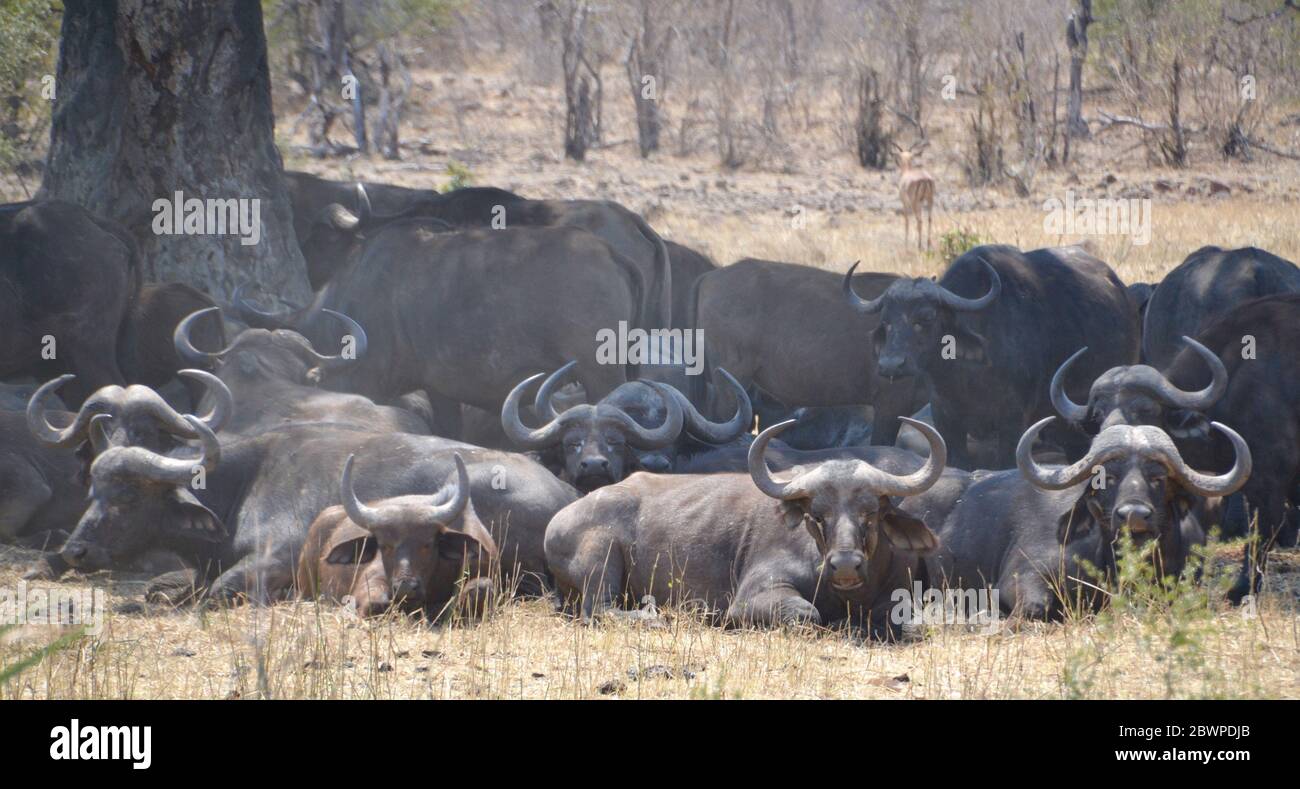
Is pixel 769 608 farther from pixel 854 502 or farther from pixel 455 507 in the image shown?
pixel 455 507

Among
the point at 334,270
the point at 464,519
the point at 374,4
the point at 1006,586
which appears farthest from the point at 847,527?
the point at 374,4

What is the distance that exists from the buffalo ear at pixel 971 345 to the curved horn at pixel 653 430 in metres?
2.25

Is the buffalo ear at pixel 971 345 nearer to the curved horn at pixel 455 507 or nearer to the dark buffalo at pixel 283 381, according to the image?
the dark buffalo at pixel 283 381

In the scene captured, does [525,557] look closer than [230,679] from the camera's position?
No

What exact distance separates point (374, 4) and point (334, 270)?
20459 mm

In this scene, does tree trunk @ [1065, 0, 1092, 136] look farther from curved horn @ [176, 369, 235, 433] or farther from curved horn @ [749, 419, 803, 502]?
curved horn @ [749, 419, 803, 502]

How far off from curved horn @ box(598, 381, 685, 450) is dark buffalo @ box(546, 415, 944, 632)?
2.57 ft

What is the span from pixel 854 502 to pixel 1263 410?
2.75 m

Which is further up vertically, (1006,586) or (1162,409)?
(1162,409)

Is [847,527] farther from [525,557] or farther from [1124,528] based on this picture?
[525,557]

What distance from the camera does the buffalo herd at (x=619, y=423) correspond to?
7613mm

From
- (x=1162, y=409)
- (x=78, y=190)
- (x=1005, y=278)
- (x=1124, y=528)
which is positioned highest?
(x=78, y=190)

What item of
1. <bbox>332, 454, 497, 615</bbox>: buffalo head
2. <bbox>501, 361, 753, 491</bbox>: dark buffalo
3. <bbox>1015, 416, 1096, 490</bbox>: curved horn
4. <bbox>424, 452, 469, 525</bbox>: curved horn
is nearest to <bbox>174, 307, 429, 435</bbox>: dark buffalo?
<bbox>501, 361, 753, 491</bbox>: dark buffalo

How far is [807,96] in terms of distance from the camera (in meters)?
35.0
